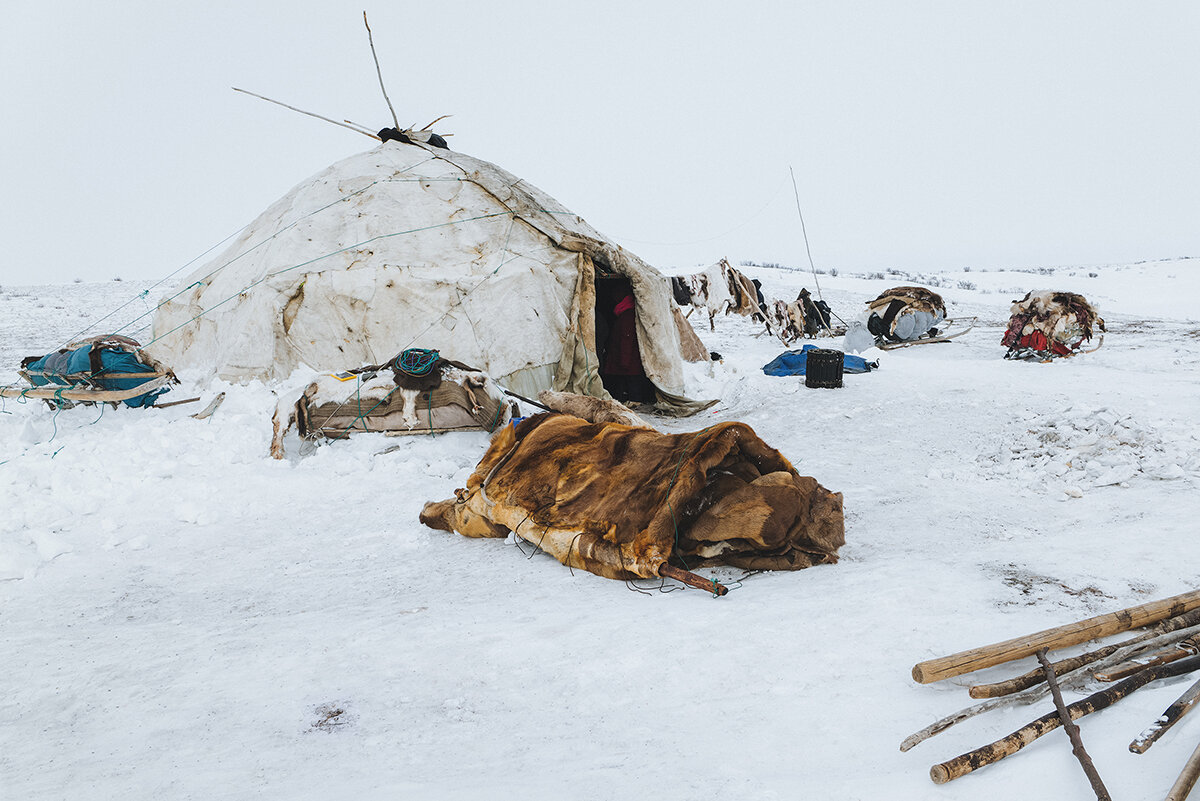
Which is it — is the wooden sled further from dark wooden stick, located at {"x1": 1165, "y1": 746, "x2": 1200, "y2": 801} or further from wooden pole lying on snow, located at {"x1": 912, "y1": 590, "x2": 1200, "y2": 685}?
dark wooden stick, located at {"x1": 1165, "y1": 746, "x2": 1200, "y2": 801}

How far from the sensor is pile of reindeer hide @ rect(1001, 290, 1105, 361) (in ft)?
32.9

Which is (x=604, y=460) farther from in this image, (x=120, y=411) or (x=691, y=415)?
(x=120, y=411)

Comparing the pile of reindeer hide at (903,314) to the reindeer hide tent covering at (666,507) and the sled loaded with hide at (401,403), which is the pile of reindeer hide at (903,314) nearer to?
the sled loaded with hide at (401,403)

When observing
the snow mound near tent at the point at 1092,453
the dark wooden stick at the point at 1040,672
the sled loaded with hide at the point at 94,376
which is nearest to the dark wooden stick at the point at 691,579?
the dark wooden stick at the point at 1040,672

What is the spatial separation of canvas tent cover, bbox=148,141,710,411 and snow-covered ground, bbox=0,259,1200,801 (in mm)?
1273

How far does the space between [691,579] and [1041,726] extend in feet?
5.47

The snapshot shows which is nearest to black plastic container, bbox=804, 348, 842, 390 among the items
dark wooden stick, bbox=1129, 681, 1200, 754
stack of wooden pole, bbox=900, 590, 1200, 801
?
stack of wooden pole, bbox=900, 590, 1200, 801

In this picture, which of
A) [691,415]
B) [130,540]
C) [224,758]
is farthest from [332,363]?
[224,758]

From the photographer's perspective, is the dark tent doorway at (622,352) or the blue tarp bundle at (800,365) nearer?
the dark tent doorway at (622,352)

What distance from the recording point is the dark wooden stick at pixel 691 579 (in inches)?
129

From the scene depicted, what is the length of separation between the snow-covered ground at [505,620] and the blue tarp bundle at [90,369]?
225 mm

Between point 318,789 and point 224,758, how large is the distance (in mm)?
402

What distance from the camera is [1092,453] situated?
5016 mm

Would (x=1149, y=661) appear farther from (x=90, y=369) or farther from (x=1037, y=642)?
(x=90, y=369)
